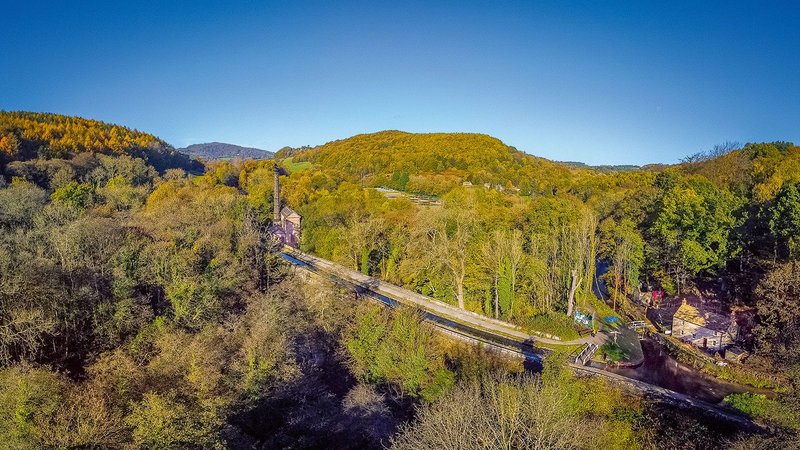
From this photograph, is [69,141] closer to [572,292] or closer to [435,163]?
[435,163]

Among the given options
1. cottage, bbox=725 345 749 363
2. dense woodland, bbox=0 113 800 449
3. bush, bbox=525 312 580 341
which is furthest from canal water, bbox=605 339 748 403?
bush, bbox=525 312 580 341

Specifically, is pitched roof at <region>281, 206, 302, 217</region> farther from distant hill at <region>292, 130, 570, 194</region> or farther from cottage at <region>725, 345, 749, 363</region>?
cottage at <region>725, 345, 749, 363</region>

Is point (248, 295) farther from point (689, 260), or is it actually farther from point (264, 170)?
point (264, 170)

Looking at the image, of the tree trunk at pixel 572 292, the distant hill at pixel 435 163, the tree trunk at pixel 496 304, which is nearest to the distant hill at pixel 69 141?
the distant hill at pixel 435 163

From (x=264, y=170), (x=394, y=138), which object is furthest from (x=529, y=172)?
(x=264, y=170)

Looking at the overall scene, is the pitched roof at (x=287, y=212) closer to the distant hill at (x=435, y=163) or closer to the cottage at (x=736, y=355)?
the distant hill at (x=435, y=163)
